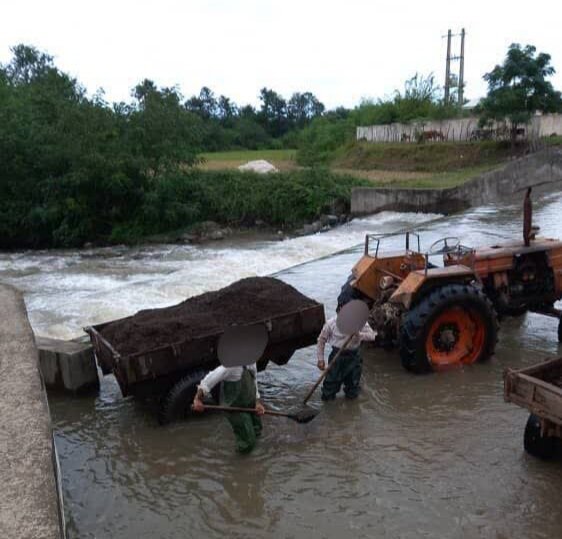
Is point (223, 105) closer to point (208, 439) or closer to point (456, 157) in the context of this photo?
point (456, 157)

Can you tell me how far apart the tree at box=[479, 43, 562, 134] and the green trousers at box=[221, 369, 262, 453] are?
29.9 meters

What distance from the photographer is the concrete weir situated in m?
3.31

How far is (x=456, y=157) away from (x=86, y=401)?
30690 millimetres

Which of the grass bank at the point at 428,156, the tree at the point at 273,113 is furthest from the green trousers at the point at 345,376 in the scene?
the tree at the point at 273,113

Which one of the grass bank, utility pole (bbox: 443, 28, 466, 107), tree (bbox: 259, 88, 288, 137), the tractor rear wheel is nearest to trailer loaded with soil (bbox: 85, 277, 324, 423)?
the tractor rear wheel

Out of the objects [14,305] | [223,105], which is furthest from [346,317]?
[223,105]

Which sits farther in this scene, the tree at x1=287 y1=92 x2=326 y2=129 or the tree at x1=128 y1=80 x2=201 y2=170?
the tree at x1=287 y1=92 x2=326 y2=129

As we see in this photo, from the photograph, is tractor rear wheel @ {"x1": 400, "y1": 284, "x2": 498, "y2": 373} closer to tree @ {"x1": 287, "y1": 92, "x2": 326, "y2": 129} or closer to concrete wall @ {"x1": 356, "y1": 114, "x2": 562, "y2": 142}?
concrete wall @ {"x1": 356, "y1": 114, "x2": 562, "y2": 142}

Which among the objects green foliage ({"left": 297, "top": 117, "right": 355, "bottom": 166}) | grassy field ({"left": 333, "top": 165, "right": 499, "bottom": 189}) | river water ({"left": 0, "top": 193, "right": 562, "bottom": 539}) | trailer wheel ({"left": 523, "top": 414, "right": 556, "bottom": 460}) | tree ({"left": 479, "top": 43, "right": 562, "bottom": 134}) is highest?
tree ({"left": 479, "top": 43, "right": 562, "bottom": 134})

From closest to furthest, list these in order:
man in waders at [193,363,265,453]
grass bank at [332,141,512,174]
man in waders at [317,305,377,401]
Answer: man in waders at [193,363,265,453] → man in waders at [317,305,377,401] → grass bank at [332,141,512,174]

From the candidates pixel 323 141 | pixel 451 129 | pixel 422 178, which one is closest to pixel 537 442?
pixel 422 178

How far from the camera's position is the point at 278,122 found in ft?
257

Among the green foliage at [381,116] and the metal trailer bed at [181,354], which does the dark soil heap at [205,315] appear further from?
the green foliage at [381,116]

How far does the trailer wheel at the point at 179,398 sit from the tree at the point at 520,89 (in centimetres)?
2959
